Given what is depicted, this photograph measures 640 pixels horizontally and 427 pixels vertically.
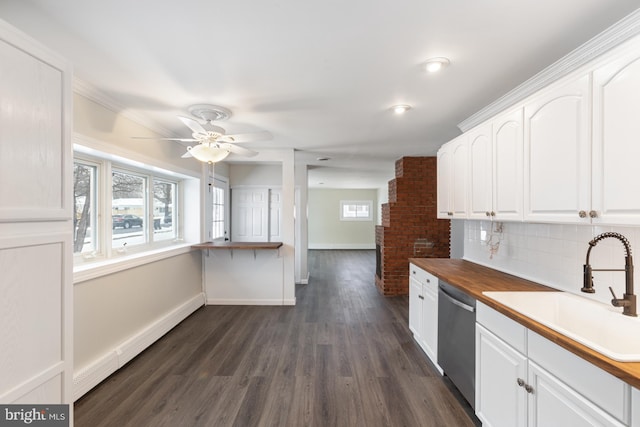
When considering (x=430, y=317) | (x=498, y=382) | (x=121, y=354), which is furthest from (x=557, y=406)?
(x=121, y=354)

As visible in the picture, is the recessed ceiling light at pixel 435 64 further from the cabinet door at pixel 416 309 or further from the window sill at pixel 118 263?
the window sill at pixel 118 263

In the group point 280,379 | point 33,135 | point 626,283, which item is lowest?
point 280,379

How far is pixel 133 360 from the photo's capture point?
2.78m

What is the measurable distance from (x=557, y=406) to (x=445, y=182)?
2089mm

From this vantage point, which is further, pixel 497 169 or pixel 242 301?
pixel 242 301

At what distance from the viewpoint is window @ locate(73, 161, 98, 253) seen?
2.51 m

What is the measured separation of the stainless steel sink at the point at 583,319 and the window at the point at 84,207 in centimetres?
326

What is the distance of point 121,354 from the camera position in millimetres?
2641

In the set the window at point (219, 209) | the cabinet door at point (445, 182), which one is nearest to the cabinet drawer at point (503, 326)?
the cabinet door at point (445, 182)

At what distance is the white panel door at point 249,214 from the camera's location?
5.67 metres

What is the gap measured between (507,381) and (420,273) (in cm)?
140

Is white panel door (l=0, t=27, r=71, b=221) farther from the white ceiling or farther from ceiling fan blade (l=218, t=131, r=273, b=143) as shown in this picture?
ceiling fan blade (l=218, t=131, r=273, b=143)

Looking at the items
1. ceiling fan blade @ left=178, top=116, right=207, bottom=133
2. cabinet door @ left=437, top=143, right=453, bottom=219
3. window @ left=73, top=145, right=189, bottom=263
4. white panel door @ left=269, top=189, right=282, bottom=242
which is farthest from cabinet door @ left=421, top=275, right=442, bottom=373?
white panel door @ left=269, top=189, right=282, bottom=242

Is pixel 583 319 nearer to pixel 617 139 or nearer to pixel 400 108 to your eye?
pixel 617 139
